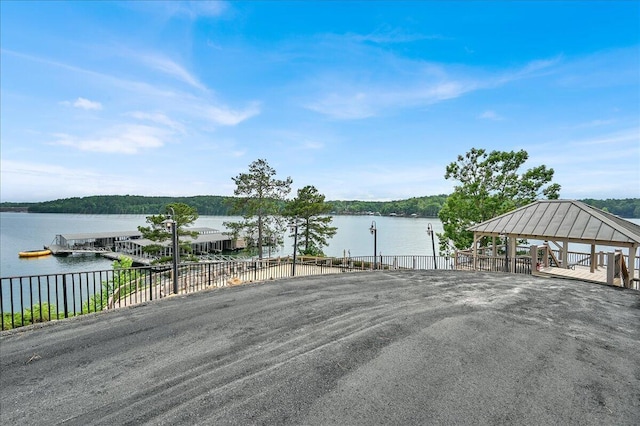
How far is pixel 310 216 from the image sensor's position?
29266mm

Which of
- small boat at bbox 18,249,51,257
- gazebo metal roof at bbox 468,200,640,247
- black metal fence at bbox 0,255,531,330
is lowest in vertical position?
small boat at bbox 18,249,51,257

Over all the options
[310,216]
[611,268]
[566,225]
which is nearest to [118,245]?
[310,216]

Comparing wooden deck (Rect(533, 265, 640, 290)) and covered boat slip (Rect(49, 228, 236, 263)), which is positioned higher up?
wooden deck (Rect(533, 265, 640, 290))

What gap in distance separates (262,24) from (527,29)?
15.2 meters

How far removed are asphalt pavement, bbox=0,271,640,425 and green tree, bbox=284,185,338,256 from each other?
835 inches

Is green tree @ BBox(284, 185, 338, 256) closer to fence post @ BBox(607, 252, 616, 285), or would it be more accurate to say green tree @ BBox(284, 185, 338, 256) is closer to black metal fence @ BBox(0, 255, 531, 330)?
black metal fence @ BBox(0, 255, 531, 330)

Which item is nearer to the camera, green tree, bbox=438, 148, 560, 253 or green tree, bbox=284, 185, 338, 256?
green tree, bbox=438, 148, 560, 253

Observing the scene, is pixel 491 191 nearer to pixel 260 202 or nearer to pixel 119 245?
pixel 260 202

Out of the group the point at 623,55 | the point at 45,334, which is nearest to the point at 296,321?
the point at 45,334

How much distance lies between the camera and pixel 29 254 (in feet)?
133

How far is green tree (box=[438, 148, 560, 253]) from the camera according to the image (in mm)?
20531

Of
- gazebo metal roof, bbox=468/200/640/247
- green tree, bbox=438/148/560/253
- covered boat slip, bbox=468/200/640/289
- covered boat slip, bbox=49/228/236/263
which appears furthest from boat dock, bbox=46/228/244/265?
covered boat slip, bbox=468/200/640/289

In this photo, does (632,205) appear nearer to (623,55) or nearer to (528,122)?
(528,122)

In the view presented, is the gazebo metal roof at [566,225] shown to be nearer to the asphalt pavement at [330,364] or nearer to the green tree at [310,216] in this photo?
the asphalt pavement at [330,364]
